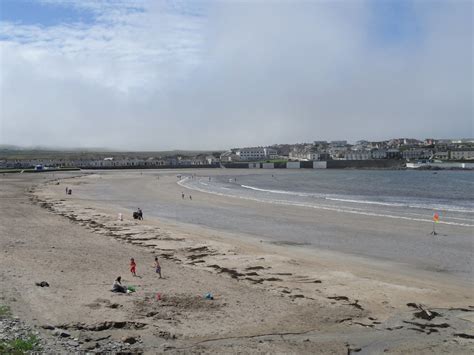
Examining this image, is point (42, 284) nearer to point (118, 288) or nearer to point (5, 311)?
point (118, 288)

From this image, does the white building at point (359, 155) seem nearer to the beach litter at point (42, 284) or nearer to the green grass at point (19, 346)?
the beach litter at point (42, 284)

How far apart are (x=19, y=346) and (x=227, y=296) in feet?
17.4

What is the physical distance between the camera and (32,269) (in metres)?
14.3

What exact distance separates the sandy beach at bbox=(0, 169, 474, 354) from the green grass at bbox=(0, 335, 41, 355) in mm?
282

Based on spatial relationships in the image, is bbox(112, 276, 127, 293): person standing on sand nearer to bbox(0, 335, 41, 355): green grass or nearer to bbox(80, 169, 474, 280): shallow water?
bbox(0, 335, 41, 355): green grass

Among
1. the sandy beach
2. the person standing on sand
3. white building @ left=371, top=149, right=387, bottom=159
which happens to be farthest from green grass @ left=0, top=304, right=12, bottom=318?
white building @ left=371, top=149, right=387, bottom=159

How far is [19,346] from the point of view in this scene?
819 centimetres

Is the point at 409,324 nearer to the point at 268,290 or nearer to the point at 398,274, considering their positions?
the point at 268,290

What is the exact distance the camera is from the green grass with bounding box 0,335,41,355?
7957 millimetres

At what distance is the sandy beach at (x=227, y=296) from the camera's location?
9.42 meters

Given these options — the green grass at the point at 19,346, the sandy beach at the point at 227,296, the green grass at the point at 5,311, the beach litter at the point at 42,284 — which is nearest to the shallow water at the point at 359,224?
the sandy beach at the point at 227,296

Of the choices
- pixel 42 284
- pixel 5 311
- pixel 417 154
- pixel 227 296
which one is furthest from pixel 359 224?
pixel 417 154

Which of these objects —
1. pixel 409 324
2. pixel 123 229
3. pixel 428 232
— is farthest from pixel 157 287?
pixel 428 232

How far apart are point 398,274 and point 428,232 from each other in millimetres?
9213
